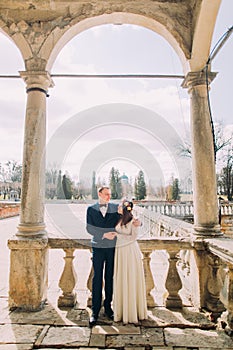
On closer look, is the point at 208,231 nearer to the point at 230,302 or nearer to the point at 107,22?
the point at 230,302

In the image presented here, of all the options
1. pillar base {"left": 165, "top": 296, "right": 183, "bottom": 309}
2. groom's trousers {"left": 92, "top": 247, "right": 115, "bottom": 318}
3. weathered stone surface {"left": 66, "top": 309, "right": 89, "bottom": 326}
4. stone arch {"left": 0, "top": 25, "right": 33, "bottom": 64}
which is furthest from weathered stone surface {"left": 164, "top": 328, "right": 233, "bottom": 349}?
stone arch {"left": 0, "top": 25, "right": 33, "bottom": 64}

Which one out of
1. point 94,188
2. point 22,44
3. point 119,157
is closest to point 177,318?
point 94,188

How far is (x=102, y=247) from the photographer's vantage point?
2.96 meters

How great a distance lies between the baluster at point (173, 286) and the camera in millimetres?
3287

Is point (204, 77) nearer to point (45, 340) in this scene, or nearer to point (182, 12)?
point (182, 12)

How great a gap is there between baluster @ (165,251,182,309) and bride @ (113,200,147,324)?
21.1 inches

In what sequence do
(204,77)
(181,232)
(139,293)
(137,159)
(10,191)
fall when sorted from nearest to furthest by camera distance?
(139,293), (204,77), (137,159), (181,232), (10,191)

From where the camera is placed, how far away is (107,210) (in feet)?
10.1

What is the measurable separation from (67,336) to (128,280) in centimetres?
84

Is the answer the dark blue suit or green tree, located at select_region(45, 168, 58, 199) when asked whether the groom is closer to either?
the dark blue suit

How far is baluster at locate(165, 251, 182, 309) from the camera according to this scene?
329 cm

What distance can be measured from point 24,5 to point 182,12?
7.69ft

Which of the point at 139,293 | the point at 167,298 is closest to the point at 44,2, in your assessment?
the point at 139,293

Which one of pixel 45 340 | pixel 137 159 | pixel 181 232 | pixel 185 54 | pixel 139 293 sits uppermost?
pixel 185 54
